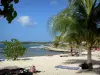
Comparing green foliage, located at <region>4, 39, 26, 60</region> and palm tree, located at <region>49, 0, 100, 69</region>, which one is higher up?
palm tree, located at <region>49, 0, 100, 69</region>

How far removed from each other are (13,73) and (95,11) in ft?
25.6

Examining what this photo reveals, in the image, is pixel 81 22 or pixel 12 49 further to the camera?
pixel 12 49

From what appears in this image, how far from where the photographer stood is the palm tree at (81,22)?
17875mm

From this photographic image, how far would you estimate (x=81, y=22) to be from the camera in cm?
1819

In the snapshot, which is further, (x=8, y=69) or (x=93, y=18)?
(x=93, y=18)

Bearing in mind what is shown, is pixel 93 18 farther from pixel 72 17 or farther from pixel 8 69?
pixel 8 69

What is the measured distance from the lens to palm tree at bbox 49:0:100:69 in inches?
704

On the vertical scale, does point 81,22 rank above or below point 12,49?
above

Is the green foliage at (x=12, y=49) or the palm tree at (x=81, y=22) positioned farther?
the green foliage at (x=12, y=49)

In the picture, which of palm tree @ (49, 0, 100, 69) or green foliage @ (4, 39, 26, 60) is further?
green foliage @ (4, 39, 26, 60)

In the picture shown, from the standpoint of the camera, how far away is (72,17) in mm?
18516

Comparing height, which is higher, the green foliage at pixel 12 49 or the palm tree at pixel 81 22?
the palm tree at pixel 81 22

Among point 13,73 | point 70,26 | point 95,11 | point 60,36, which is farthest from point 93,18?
point 13,73

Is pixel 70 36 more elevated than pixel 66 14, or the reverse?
pixel 66 14
